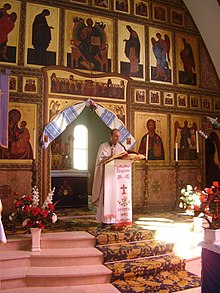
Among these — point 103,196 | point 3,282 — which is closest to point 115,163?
point 103,196

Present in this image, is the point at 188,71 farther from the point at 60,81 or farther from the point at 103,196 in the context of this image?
the point at 103,196

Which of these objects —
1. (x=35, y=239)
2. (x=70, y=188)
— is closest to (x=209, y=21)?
(x=70, y=188)

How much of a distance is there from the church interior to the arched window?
2.37 ft

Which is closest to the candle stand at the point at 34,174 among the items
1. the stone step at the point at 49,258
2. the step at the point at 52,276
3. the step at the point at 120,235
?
the step at the point at 120,235

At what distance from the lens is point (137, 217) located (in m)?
9.71

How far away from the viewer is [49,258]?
6.19 m

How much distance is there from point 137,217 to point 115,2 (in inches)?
279

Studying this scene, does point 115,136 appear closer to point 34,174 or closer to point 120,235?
point 120,235

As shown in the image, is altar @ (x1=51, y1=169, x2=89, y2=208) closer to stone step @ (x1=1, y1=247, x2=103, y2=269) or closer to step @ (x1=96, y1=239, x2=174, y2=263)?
step @ (x1=96, y1=239, x2=174, y2=263)

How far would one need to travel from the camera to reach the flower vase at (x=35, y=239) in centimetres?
642

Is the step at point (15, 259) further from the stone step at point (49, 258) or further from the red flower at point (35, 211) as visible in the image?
the red flower at point (35, 211)

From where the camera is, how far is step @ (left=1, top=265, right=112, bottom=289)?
568 centimetres

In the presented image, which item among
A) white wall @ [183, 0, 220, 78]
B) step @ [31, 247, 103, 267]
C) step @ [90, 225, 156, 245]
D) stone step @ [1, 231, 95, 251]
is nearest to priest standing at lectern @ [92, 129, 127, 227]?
step @ [90, 225, 156, 245]

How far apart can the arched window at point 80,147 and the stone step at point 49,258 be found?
8338 millimetres
